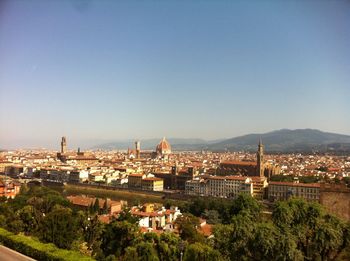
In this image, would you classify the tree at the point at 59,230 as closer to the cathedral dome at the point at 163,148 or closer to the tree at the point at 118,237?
the tree at the point at 118,237

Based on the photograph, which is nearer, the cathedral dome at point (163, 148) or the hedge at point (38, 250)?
the hedge at point (38, 250)

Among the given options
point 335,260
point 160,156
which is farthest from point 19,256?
point 160,156

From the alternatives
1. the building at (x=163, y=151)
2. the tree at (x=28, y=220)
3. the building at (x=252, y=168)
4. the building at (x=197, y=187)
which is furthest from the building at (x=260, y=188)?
the building at (x=163, y=151)

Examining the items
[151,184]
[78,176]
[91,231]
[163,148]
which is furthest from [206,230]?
[163,148]

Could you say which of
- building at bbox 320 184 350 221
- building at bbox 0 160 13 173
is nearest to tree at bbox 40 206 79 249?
building at bbox 320 184 350 221

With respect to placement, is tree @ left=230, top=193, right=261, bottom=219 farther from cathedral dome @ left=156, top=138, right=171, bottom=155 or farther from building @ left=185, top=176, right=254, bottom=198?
cathedral dome @ left=156, top=138, right=171, bottom=155

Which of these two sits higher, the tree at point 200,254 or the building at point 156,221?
the tree at point 200,254

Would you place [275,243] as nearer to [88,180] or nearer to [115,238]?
[115,238]
